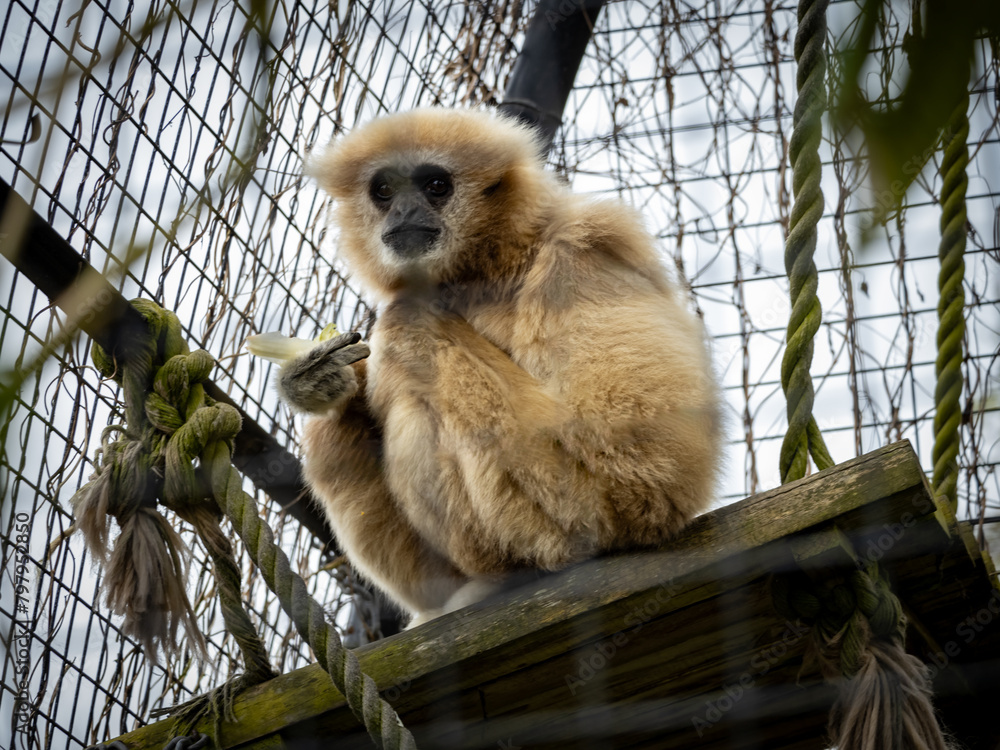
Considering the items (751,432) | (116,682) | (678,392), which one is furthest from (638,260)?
(116,682)

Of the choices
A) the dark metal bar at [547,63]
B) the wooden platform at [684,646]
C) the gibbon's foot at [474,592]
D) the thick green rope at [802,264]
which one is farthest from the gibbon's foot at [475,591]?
the dark metal bar at [547,63]

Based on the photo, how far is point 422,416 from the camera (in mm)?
2500

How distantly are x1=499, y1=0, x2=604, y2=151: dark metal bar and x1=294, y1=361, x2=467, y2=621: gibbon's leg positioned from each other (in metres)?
1.62

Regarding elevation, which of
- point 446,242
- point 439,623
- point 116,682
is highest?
point 446,242

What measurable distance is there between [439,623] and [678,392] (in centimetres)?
86

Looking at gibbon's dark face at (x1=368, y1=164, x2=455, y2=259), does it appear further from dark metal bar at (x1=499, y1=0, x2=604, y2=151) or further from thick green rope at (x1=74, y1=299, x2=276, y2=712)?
thick green rope at (x1=74, y1=299, x2=276, y2=712)

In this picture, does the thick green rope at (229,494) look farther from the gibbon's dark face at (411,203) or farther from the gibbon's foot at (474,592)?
the gibbon's dark face at (411,203)

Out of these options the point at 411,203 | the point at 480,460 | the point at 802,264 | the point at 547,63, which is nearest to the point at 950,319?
the point at 802,264

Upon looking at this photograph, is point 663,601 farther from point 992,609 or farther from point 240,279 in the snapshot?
point 240,279

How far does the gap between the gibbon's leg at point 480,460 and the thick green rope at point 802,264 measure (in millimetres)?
562

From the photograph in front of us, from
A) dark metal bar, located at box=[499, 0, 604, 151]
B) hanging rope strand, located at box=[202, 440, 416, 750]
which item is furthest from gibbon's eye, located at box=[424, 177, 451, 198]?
hanging rope strand, located at box=[202, 440, 416, 750]

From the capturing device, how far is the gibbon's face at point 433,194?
309 cm

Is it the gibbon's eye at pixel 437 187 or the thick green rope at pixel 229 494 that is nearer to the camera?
the thick green rope at pixel 229 494

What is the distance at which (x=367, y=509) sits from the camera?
9.02ft
